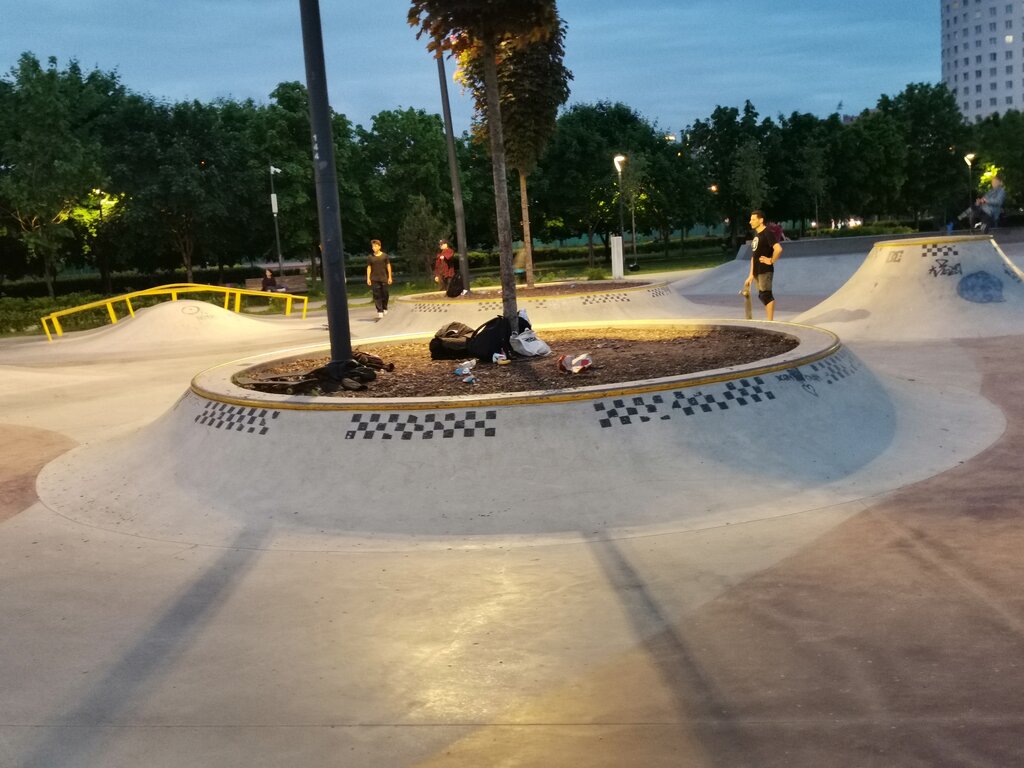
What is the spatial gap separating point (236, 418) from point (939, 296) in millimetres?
11541

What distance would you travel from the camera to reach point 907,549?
5.38 m

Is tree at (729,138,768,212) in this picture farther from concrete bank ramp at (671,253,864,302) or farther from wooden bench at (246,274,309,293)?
concrete bank ramp at (671,253,864,302)

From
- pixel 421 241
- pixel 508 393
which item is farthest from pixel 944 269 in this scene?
pixel 421 241

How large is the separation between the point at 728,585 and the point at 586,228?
192 ft

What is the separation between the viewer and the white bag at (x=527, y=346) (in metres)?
10.5

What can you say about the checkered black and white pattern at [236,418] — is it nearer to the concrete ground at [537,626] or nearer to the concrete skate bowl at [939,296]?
the concrete ground at [537,626]

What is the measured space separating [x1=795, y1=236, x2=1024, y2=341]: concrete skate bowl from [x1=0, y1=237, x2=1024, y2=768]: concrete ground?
21.8 feet

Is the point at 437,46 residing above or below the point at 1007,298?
above

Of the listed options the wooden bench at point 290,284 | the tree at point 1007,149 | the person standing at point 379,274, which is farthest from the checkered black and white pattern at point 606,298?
the tree at point 1007,149

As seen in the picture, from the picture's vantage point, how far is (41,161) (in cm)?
3662

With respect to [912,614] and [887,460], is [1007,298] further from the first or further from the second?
[912,614]

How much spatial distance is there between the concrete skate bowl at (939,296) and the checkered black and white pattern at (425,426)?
946 centimetres

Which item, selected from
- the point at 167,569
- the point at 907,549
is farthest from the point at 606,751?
the point at 167,569

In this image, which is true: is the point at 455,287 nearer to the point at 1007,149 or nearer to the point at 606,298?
the point at 606,298
